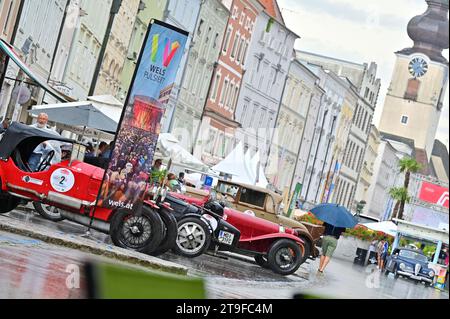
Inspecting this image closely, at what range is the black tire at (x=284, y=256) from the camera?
1939 cm

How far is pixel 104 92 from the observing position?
45.0 meters

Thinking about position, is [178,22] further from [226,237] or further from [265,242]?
[226,237]

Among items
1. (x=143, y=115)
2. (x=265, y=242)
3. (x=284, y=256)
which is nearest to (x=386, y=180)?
(x=284, y=256)

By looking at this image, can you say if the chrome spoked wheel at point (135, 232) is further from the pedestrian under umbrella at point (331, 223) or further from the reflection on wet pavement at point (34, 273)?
the pedestrian under umbrella at point (331, 223)

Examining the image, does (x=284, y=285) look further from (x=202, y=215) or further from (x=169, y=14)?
(x=169, y=14)

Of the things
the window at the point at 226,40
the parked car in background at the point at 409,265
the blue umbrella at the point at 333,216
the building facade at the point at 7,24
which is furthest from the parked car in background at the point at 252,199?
the window at the point at 226,40

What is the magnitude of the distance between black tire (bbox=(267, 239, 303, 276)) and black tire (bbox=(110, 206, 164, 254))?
5653mm

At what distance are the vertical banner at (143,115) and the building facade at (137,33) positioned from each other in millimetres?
33975

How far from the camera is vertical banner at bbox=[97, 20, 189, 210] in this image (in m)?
12.7

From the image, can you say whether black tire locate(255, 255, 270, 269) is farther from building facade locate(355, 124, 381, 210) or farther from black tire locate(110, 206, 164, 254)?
black tire locate(110, 206, 164, 254)

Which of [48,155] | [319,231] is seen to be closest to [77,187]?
[48,155]

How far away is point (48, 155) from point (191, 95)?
122ft

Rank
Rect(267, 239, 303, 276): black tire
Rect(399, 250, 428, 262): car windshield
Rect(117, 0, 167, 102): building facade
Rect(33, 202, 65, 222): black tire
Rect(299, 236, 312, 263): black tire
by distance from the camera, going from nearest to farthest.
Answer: Rect(33, 202, 65, 222): black tire → Rect(267, 239, 303, 276): black tire → Rect(299, 236, 312, 263): black tire → Rect(399, 250, 428, 262): car windshield → Rect(117, 0, 167, 102): building facade

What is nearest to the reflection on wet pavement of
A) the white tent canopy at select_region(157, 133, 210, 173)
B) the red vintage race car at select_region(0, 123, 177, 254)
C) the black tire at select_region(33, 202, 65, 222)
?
the red vintage race car at select_region(0, 123, 177, 254)
